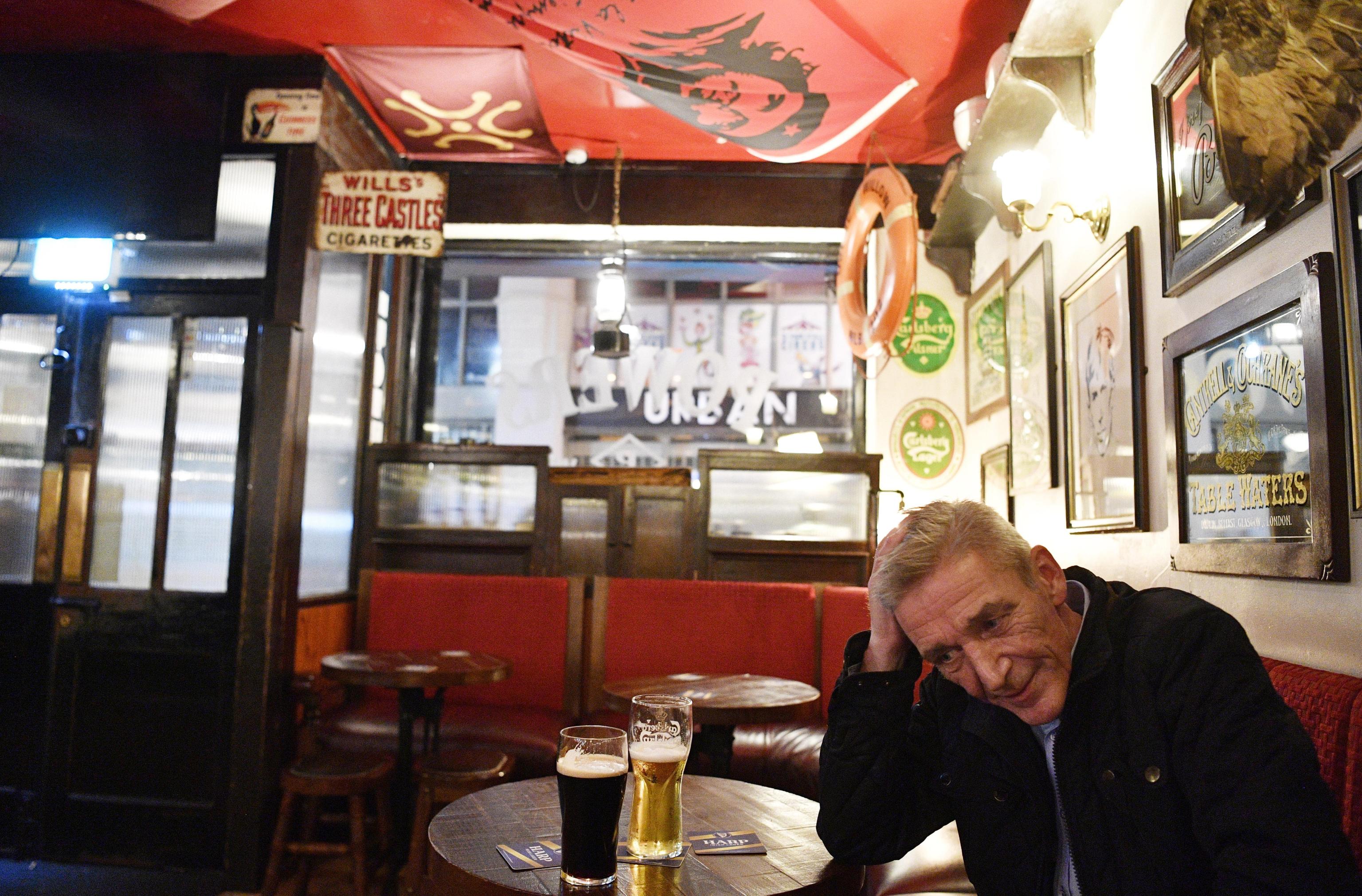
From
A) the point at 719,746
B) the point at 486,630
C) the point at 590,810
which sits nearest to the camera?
the point at 590,810

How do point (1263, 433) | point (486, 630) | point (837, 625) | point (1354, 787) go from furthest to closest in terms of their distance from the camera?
point (486, 630) → point (837, 625) → point (1263, 433) → point (1354, 787)

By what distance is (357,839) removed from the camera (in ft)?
11.0

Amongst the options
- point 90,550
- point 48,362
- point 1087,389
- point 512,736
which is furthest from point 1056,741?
point 48,362

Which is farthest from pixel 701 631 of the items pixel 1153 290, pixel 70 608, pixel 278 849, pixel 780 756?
pixel 70 608

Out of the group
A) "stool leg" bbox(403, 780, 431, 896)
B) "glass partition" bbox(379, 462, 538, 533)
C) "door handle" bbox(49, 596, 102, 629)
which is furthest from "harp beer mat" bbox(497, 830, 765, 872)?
"glass partition" bbox(379, 462, 538, 533)

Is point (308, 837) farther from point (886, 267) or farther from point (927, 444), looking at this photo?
point (927, 444)

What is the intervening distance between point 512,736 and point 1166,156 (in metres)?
3.09

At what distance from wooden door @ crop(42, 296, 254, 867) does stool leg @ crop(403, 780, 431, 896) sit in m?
1.05

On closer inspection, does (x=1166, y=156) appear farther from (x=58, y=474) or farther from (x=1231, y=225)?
(x=58, y=474)

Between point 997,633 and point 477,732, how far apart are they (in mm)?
2930

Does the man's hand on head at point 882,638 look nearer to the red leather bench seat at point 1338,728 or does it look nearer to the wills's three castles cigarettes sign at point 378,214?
the red leather bench seat at point 1338,728

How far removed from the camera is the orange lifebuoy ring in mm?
3990

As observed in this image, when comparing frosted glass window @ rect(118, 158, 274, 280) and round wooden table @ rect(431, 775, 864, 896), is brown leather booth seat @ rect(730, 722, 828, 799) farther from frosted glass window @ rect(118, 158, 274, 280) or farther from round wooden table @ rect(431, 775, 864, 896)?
frosted glass window @ rect(118, 158, 274, 280)

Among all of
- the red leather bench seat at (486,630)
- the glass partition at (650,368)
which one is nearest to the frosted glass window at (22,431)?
the red leather bench seat at (486,630)
